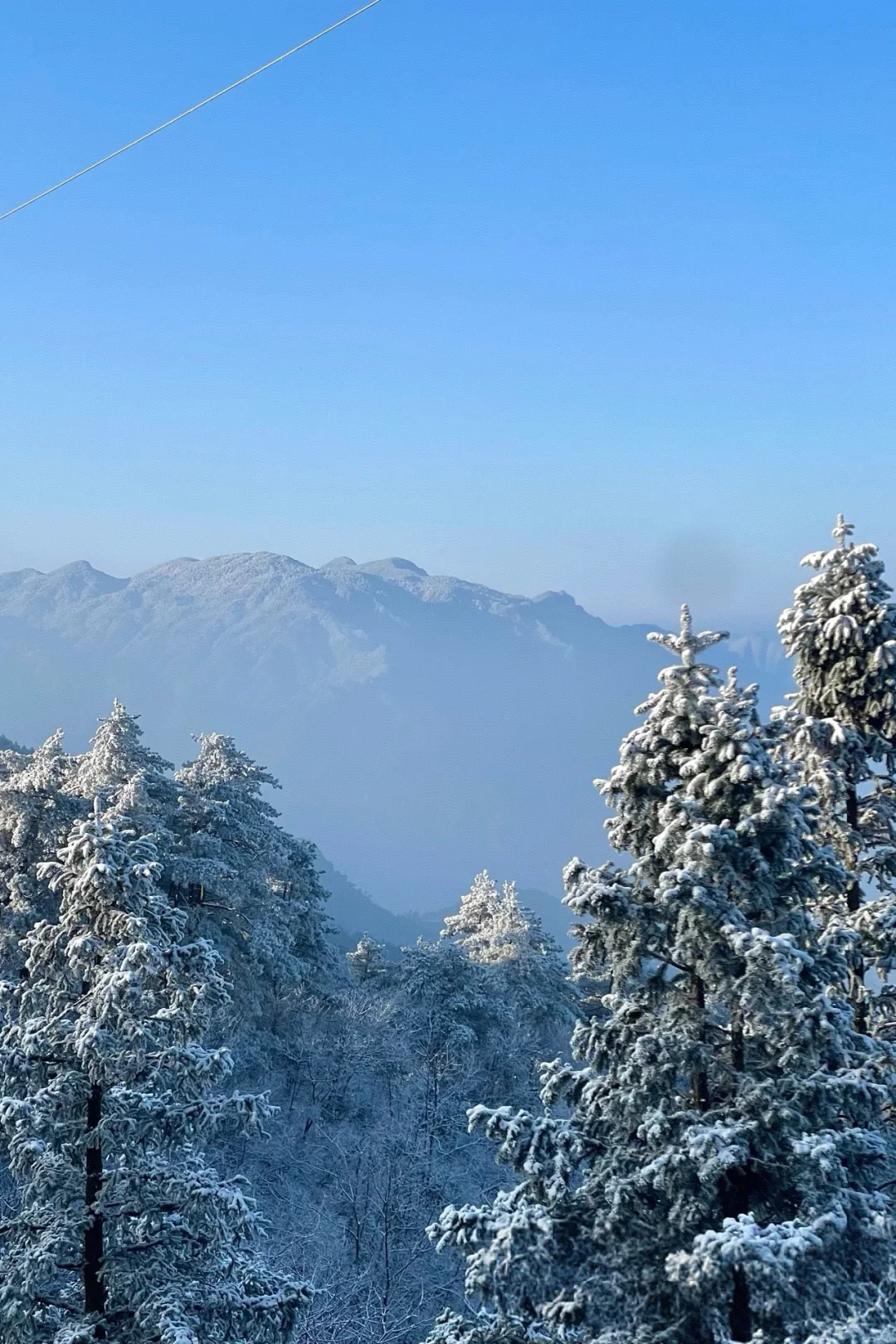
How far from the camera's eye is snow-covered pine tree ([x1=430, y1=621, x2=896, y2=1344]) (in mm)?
7605

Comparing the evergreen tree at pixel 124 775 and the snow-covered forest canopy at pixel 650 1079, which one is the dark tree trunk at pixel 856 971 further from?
the evergreen tree at pixel 124 775

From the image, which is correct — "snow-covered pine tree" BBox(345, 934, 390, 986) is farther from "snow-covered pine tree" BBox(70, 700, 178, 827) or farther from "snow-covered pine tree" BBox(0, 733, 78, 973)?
"snow-covered pine tree" BBox(0, 733, 78, 973)

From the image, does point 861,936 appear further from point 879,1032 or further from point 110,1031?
point 110,1031

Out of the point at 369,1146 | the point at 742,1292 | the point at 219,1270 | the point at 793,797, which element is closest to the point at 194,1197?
the point at 219,1270

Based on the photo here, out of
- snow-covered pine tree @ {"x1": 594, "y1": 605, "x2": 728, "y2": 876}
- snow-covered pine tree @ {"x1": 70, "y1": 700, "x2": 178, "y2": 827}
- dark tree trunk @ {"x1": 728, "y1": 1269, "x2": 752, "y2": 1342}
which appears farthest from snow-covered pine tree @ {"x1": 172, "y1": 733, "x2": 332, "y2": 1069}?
dark tree trunk @ {"x1": 728, "y1": 1269, "x2": 752, "y2": 1342}

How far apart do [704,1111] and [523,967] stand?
32.6 meters

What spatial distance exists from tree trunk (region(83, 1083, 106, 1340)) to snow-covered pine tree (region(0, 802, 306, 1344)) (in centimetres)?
2

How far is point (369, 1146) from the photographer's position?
28.2m

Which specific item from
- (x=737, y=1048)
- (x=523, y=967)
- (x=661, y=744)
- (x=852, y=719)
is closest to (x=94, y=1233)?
(x=737, y=1048)

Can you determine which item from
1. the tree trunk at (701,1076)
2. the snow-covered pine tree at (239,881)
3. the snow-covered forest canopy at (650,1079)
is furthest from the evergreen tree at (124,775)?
the tree trunk at (701,1076)

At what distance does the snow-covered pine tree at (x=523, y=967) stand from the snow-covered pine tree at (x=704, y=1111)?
96.2 ft

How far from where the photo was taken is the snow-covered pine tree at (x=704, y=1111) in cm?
761

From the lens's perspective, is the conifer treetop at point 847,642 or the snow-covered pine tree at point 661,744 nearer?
the snow-covered pine tree at point 661,744

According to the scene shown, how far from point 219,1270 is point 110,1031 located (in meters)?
3.18
